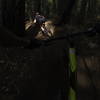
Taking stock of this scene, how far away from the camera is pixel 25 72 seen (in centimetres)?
506

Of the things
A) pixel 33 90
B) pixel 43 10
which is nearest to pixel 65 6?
pixel 33 90

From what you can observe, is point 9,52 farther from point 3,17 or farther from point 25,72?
point 3,17

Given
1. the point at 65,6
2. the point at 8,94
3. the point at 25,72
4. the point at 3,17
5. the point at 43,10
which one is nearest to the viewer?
the point at 8,94

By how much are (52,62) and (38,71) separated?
1.24 feet

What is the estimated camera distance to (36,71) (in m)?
5.12

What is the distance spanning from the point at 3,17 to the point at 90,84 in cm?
249

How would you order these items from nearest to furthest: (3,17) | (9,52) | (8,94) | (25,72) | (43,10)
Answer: (8,94) → (25,72) → (9,52) → (3,17) → (43,10)

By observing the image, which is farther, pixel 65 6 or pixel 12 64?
pixel 65 6

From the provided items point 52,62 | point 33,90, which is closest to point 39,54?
point 52,62

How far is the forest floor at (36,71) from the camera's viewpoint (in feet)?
15.9

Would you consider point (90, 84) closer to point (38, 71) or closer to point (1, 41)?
point (38, 71)

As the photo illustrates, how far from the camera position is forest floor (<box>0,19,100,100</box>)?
15.9ft

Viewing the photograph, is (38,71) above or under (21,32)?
under

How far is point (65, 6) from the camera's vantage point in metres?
11.3
